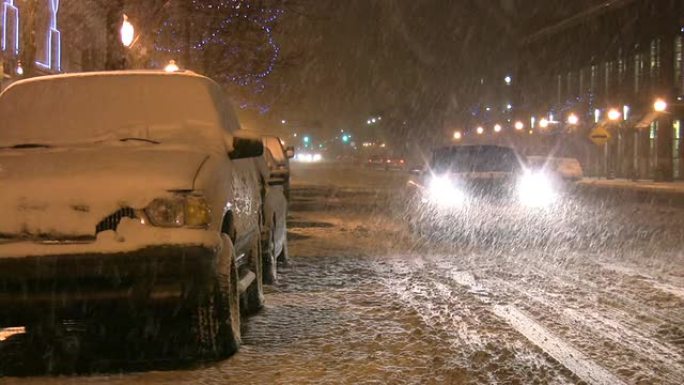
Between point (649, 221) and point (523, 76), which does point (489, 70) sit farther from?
point (649, 221)

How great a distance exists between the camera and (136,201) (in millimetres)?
5148

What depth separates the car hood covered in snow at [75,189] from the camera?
16.6 ft

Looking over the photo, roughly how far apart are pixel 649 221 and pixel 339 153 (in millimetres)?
164780

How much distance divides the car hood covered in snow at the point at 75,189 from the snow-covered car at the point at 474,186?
9.55 metres

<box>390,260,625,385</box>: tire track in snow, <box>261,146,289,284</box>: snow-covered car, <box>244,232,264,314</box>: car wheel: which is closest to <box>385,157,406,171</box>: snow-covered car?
<box>261,146,289,284</box>: snow-covered car

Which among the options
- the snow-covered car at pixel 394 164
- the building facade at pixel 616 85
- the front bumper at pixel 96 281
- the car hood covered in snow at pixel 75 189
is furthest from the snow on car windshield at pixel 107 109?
the snow-covered car at pixel 394 164

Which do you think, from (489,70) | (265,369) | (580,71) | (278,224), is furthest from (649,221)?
(489,70)

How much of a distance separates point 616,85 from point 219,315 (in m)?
49.4

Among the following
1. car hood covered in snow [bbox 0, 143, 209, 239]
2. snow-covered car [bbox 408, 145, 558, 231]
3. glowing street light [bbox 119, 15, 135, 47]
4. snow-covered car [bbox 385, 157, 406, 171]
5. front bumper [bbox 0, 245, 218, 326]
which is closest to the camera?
front bumper [bbox 0, 245, 218, 326]

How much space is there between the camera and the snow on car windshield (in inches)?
249

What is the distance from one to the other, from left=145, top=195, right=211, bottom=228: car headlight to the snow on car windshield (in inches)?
48.0

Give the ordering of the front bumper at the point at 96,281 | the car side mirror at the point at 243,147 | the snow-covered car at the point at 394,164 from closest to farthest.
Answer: the front bumper at the point at 96,281, the car side mirror at the point at 243,147, the snow-covered car at the point at 394,164

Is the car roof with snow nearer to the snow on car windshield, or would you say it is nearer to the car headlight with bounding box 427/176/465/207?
the snow on car windshield

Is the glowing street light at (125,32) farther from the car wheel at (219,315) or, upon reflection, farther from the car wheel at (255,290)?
the car wheel at (219,315)
